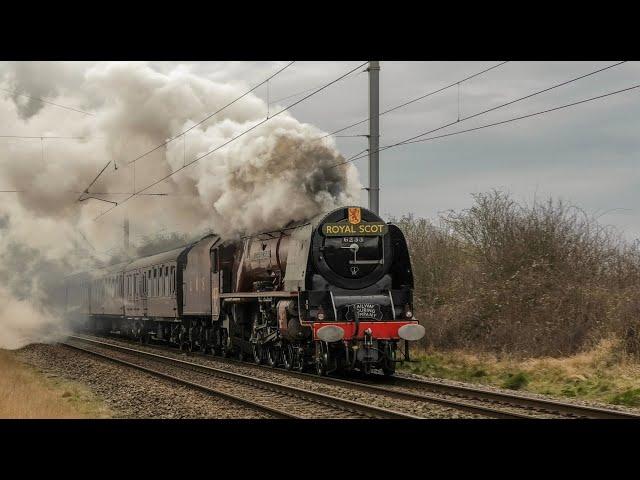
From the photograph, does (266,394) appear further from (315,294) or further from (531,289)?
(531,289)

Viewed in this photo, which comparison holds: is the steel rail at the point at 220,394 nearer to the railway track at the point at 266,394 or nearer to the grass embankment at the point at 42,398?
the railway track at the point at 266,394

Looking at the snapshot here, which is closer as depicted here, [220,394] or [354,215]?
[220,394]

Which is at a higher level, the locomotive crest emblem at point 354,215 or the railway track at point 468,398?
the locomotive crest emblem at point 354,215

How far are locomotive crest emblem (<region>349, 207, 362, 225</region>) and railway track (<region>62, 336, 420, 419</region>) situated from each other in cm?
347

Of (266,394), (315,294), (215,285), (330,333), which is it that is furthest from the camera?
(215,285)

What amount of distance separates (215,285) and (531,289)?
25.6ft

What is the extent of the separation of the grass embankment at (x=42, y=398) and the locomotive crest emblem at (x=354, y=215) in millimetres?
5768

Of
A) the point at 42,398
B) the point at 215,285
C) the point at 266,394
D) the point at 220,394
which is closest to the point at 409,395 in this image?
the point at 266,394

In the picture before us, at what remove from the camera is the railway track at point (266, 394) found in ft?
38.6

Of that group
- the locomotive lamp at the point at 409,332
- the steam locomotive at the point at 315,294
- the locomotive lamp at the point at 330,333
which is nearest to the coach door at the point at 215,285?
the steam locomotive at the point at 315,294

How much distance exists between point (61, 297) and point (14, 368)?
3189cm

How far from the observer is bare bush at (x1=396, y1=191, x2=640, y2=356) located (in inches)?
733

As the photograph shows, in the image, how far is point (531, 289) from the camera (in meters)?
20.4

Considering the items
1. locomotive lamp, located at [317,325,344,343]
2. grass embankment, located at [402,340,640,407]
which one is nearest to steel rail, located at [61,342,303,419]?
locomotive lamp, located at [317,325,344,343]
